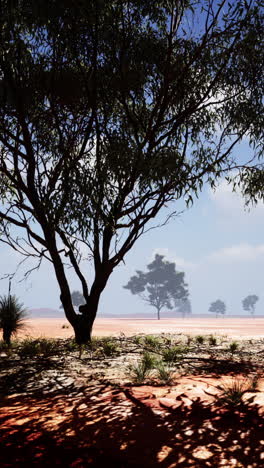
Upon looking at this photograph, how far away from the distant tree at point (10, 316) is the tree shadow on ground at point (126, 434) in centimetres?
→ 720

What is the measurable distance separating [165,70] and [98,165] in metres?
4.05

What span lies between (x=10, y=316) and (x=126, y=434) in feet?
30.4

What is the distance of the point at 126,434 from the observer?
18.7 ft

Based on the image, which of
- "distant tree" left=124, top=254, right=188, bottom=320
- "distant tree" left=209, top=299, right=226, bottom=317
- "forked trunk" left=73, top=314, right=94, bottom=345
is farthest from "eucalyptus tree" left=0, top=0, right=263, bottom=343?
"distant tree" left=209, top=299, right=226, bottom=317

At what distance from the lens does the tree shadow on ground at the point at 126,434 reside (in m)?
5.07

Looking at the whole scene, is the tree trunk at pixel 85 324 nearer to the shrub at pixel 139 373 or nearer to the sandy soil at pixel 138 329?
the sandy soil at pixel 138 329

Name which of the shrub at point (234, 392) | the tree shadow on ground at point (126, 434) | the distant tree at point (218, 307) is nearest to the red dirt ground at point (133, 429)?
the tree shadow on ground at point (126, 434)

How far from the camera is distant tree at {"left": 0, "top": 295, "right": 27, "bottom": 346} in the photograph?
46.4 ft

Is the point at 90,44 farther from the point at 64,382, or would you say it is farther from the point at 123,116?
the point at 64,382

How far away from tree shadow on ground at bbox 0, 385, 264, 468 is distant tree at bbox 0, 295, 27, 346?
23.6ft

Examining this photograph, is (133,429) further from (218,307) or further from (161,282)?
(218,307)

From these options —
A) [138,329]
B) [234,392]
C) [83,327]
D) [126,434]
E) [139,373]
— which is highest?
[83,327]

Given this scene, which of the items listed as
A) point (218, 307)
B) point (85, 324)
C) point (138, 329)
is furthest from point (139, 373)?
point (218, 307)

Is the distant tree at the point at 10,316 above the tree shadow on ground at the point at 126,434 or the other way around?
above
